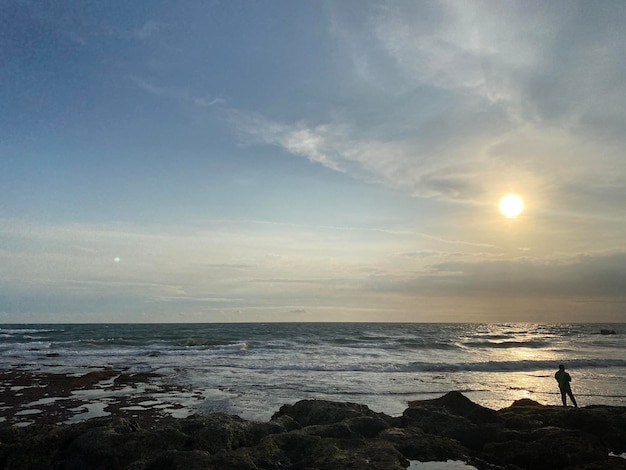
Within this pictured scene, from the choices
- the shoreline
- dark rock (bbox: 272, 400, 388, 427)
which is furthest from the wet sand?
dark rock (bbox: 272, 400, 388, 427)

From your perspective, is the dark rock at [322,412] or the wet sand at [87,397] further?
the wet sand at [87,397]

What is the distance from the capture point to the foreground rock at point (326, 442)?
9516 millimetres

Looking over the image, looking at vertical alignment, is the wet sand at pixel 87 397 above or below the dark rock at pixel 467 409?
below

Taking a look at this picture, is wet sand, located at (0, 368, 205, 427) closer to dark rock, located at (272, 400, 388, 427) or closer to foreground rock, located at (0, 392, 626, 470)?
dark rock, located at (272, 400, 388, 427)

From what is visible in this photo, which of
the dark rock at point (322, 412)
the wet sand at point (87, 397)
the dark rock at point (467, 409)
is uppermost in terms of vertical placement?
the dark rock at point (322, 412)

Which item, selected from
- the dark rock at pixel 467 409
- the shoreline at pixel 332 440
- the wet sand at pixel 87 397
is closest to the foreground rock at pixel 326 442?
the shoreline at pixel 332 440

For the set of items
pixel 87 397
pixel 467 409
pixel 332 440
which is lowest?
pixel 87 397

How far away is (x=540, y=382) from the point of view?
2686 centimetres

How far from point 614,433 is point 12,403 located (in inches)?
915

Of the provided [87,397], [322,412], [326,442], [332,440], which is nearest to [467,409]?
[322,412]

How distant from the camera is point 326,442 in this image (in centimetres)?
1073

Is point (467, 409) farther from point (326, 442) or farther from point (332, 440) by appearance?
point (326, 442)

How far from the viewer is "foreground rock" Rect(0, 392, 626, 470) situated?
9.52 m

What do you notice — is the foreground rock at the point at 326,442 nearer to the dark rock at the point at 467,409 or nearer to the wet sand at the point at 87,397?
the dark rock at the point at 467,409
